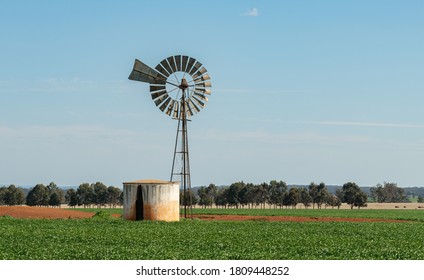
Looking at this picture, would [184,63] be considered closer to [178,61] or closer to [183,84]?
[178,61]

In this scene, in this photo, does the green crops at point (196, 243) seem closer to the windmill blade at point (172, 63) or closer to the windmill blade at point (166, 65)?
the windmill blade at point (166, 65)

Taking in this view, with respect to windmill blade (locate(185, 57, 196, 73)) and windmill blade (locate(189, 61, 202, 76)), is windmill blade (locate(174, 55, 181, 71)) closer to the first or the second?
windmill blade (locate(185, 57, 196, 73))

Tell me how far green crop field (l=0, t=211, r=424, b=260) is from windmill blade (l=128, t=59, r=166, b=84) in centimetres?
1445

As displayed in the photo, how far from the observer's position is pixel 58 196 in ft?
611

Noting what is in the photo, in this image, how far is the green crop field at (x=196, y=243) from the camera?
29109 millimetres

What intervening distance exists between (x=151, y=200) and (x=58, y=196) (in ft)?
464

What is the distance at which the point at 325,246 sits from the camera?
33.5m

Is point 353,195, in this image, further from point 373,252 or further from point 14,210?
point 373,252

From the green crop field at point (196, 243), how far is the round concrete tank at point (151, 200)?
459 cm

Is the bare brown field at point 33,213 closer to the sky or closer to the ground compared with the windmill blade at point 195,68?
closer to the ground

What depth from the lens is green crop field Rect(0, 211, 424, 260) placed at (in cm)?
2911

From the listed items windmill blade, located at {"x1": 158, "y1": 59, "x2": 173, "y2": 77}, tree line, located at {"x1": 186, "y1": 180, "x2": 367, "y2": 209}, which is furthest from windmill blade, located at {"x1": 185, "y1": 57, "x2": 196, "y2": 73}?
tree line, located at {"x1": 186, "y1": 180, "x2": 367, "y2": 209}

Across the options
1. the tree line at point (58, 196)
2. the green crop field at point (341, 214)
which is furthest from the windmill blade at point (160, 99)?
the tree line at point (58, 196)

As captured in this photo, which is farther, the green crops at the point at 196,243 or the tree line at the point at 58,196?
the tree line at the point at 58,196
